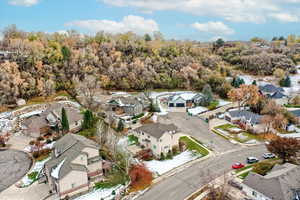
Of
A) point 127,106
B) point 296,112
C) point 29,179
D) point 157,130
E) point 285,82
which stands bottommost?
point 29,179

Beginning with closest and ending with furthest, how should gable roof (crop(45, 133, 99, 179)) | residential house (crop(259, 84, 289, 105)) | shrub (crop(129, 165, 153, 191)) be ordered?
gable roof (crop(45, 133, 99, 179))
shrub (crop(129, 165, 153, 191))
residential house (crop(259, 84, 289, 105))

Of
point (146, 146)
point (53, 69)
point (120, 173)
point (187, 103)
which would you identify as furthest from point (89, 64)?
point (120, 173)

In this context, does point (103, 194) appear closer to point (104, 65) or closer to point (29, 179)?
point (29, 179)

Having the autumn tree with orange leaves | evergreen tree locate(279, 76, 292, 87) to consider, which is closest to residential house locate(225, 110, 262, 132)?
the autumn tree with orange leaves

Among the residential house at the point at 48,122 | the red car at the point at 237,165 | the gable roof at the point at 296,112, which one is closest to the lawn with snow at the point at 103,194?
the red car at the point at 237,165

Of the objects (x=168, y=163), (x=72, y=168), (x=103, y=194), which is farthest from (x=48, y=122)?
(x=168, y=163)

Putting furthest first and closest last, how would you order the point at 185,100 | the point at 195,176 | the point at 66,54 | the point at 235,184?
1. the point at 66,54
2. the point at 185,100
3. the point at 195,176
4. the point at 235,184

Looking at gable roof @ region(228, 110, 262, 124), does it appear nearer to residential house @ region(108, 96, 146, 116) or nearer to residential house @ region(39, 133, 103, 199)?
residential house @ region(108, 96, 146, 116)
